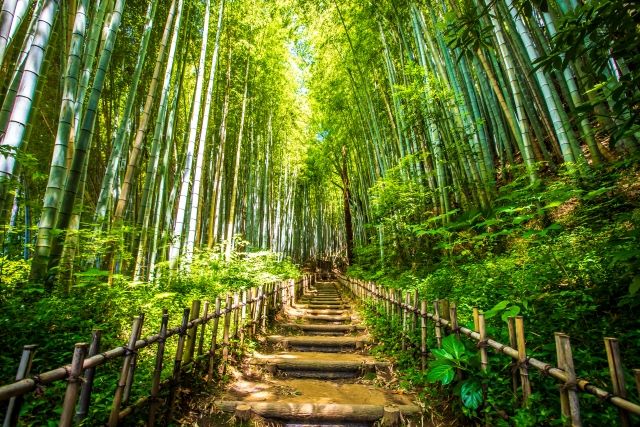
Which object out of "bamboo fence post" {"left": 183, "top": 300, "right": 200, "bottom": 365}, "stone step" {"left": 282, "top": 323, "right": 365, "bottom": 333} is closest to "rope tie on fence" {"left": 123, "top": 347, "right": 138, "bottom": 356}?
"bamboo fence post" {"left": 183, "top": 300, "right": 200, "bottom": 365}

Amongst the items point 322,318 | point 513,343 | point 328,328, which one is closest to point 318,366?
point 328,328

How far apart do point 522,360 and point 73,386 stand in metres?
2.12

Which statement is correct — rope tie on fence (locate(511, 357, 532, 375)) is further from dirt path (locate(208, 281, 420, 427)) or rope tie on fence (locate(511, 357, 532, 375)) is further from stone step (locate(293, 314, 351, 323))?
stone step (locate(293, 314, 351, 323))

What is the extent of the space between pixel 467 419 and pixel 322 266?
19.8 m

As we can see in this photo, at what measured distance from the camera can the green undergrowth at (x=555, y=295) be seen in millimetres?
1675

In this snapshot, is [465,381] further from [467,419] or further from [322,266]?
[322,266]

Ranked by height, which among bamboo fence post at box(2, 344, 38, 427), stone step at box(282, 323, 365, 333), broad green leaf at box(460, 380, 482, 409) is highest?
bamboo fence post at box(2, 344, 38, 427)

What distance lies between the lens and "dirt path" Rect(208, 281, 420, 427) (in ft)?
7.54

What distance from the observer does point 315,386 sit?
293 cm

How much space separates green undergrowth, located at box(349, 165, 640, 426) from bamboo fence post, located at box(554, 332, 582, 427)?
3.3 inches

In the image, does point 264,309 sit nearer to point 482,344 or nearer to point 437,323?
point 437,323

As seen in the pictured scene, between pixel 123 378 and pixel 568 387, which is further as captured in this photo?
pixel 123 378

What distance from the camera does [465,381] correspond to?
196cm

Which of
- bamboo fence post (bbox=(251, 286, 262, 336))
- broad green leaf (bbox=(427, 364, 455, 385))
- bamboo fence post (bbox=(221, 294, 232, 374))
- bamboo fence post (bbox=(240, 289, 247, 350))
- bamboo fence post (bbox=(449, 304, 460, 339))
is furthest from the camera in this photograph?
bamboo fence post (bbox=(251, 286, 262, 336))
